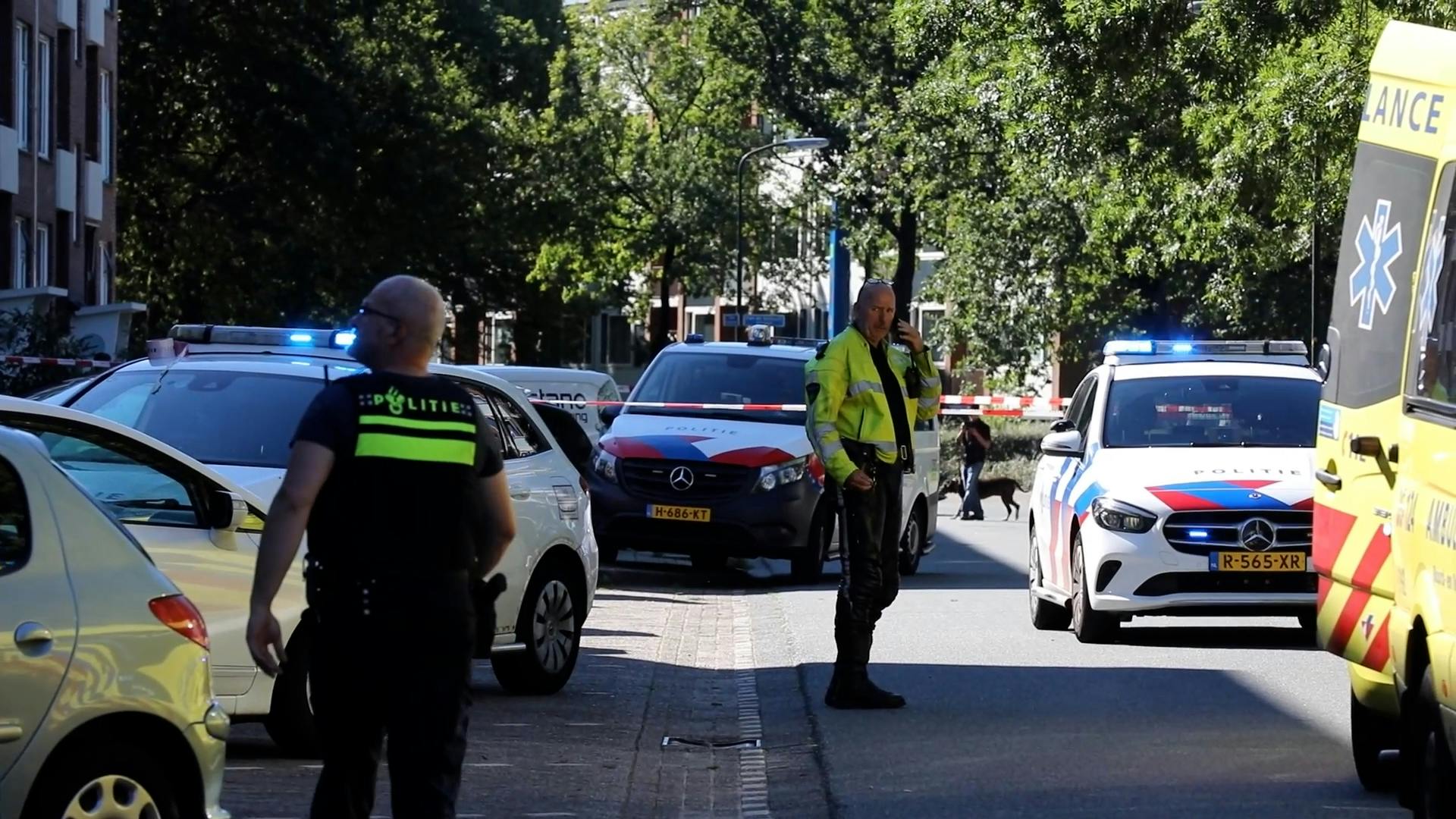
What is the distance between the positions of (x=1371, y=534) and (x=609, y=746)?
3.67m

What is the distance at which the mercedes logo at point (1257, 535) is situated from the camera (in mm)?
13508

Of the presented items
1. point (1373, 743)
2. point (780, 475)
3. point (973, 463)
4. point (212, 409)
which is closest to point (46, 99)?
point (973, 463)

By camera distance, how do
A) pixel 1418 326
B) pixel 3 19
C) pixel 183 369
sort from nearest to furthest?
pixel 1418 326, pixel 183 369, pixel 3 19

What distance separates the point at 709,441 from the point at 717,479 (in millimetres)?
364

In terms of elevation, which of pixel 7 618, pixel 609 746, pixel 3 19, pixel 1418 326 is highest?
pixel 3 19

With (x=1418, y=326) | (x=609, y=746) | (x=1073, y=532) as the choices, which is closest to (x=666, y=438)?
(x=1073, y=532)

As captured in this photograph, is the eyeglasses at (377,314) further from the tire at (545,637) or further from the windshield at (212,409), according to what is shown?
the tire at (545,637)

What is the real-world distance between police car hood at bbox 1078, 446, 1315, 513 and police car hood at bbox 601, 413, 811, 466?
5251 mm

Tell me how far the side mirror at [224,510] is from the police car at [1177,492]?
20.9 ft

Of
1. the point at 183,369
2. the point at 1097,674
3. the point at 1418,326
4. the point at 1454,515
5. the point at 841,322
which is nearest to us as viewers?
the point at 1454,515

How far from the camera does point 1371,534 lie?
7980mm

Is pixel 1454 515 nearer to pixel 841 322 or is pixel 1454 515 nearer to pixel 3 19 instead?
pixel 3 19

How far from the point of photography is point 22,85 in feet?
127

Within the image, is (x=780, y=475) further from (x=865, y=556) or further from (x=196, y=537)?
(x=196, y=537)
